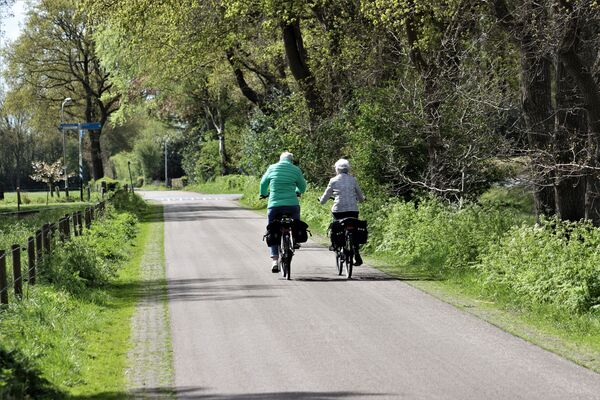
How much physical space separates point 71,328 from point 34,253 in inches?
166

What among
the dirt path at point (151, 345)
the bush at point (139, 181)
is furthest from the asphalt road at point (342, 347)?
the bush at point (139, 181)

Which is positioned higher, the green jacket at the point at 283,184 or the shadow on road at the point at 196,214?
the green jacket at the point at 283,184

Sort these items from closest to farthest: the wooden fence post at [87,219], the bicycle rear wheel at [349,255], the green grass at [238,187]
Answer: the bicycle rear wheel at [349,255] → the wooden fence post at [87,219] → the green grass at [238,187]

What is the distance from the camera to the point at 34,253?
1480 cm

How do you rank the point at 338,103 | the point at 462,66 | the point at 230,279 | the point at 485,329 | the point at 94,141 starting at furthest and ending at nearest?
1. the point at 94,141
2. the point at 338,103
3. the point at 462,66
4. the point at 230,279
5. the point at 485,329

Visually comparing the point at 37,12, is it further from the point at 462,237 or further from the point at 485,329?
the point at 485,329

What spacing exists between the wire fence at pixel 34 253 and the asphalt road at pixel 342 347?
2.07 m

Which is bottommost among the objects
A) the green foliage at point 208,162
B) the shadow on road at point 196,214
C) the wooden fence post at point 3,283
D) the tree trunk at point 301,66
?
the shadow on road at point 196,214

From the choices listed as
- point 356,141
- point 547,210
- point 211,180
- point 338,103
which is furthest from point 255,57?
point 211,180

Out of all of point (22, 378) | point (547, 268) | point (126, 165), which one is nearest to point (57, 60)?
point (126, 165)

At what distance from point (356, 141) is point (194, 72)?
1743 centimetres

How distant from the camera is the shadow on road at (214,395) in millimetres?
7453

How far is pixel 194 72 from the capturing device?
40250 millimetres

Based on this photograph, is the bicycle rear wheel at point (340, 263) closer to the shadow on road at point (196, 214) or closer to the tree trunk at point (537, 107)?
the tree trunk at point (537, 107)
